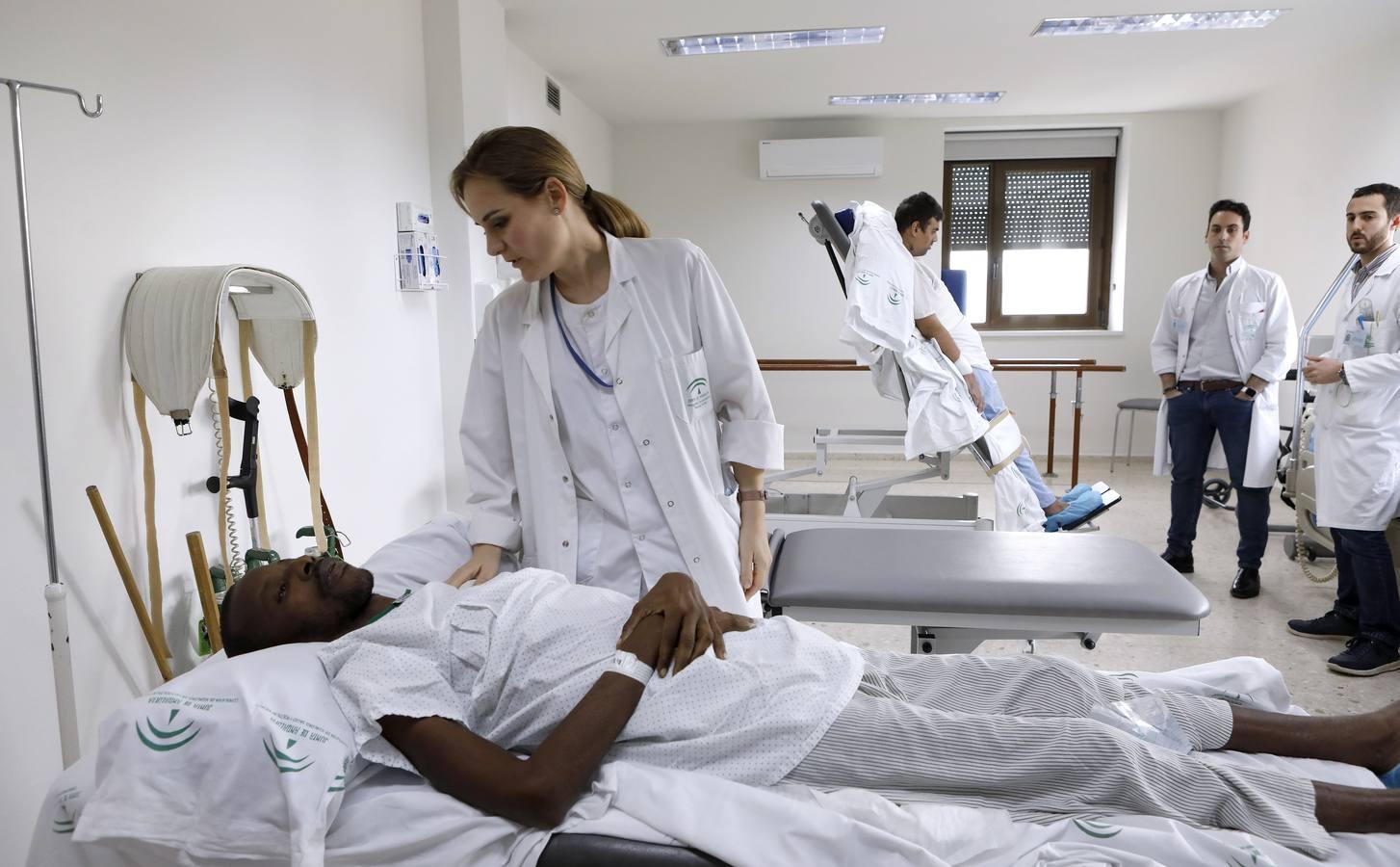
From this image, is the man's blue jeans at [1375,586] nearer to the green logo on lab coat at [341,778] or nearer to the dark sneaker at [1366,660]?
the dark sneaker at [1366,660]

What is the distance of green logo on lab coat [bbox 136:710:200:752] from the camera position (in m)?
1.09

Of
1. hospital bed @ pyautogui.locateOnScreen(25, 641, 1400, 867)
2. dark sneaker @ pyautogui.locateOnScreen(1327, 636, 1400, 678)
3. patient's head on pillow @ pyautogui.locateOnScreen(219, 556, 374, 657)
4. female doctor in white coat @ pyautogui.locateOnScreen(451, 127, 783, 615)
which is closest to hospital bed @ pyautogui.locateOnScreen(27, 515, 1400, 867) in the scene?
hospital bed @ pyautogui.locateOnScreen(25, 641, 1400, 867)

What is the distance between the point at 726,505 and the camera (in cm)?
170

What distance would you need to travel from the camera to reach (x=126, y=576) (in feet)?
6.15

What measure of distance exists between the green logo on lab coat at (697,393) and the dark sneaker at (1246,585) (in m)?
2.94

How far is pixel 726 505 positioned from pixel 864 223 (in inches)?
78.0

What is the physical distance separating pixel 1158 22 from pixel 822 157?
7.87 ft

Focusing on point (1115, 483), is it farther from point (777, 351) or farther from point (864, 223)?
point (864, 223)

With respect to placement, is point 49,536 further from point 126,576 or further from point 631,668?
point 631,668

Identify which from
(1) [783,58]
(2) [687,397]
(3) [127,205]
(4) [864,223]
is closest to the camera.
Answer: (2) [687,397]

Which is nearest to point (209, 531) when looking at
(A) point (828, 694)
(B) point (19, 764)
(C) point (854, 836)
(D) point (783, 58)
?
(B) point (19, 764)

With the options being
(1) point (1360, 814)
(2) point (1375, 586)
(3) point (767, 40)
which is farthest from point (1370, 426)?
(3) point (767, 40)

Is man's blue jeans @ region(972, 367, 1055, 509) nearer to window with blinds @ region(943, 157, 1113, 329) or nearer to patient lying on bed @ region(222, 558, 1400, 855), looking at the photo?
patient lying on bed @ region(222, 558, 1400, 855)

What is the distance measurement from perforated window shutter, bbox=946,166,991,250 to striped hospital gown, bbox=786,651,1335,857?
5.87 meters
